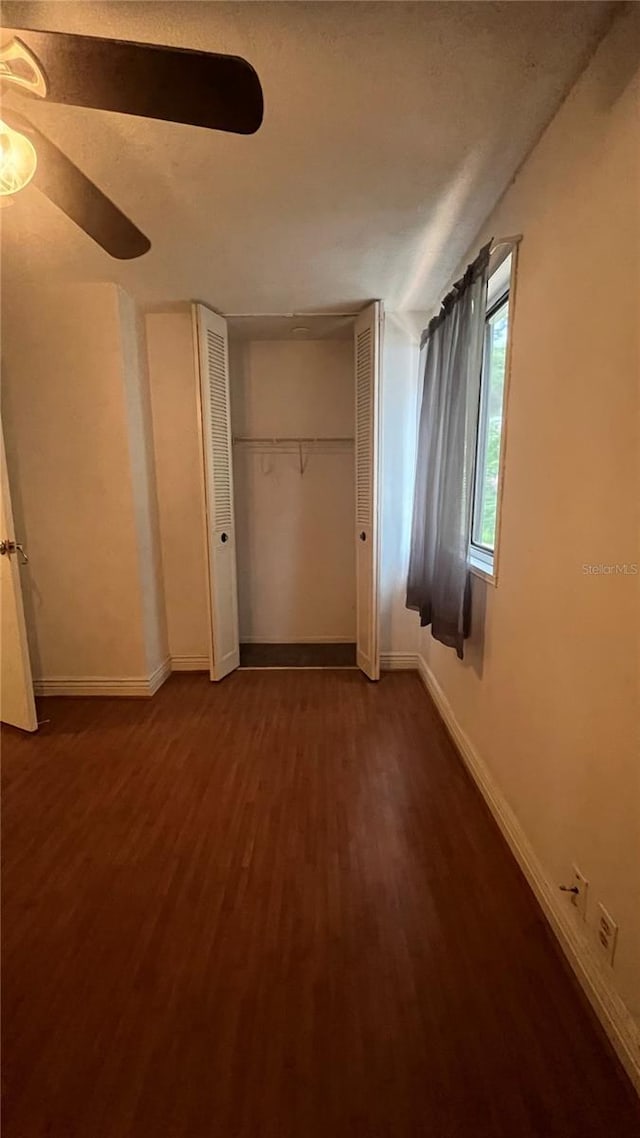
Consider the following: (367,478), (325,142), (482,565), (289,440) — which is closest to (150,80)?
(325,142)

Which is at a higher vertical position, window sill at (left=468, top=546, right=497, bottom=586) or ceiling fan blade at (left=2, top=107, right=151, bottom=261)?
ceiling fan blade at (left=2, top=107, right=151, bottom=261)

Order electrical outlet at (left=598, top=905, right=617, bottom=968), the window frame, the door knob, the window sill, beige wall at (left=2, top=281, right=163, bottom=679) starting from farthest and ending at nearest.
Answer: beige wall at (left=2, top=281, right=163, bottom=679) < the door knob < the window sill < the window frame < electrical outlet at (left=598, top=905, right=617, bottom=968)

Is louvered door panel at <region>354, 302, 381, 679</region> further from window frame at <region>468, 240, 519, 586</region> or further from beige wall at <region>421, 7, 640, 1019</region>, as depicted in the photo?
beige wall at <region>421, 7, 640, 1019</region>

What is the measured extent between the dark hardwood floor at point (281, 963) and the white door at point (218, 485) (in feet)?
3.45

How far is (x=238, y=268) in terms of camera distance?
227 centimetres

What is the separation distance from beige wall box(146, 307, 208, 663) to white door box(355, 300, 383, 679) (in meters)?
1.02

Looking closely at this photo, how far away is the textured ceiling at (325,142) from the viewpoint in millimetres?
1074

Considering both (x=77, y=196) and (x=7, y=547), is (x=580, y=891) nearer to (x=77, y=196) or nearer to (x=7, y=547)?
(x=77, y=196)

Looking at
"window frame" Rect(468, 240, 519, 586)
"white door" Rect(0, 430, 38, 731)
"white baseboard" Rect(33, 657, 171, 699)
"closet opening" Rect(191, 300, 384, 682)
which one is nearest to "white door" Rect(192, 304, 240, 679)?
"closet opening" Rect(191, 300, 384, 682)

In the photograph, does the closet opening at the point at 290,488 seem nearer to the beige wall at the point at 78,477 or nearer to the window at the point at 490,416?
the beige wall at the point at 78,477

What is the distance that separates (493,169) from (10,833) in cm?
295

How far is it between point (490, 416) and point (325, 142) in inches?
46.4

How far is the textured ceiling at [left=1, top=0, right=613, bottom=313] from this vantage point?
107 centimetres

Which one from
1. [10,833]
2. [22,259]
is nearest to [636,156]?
[22,259]
